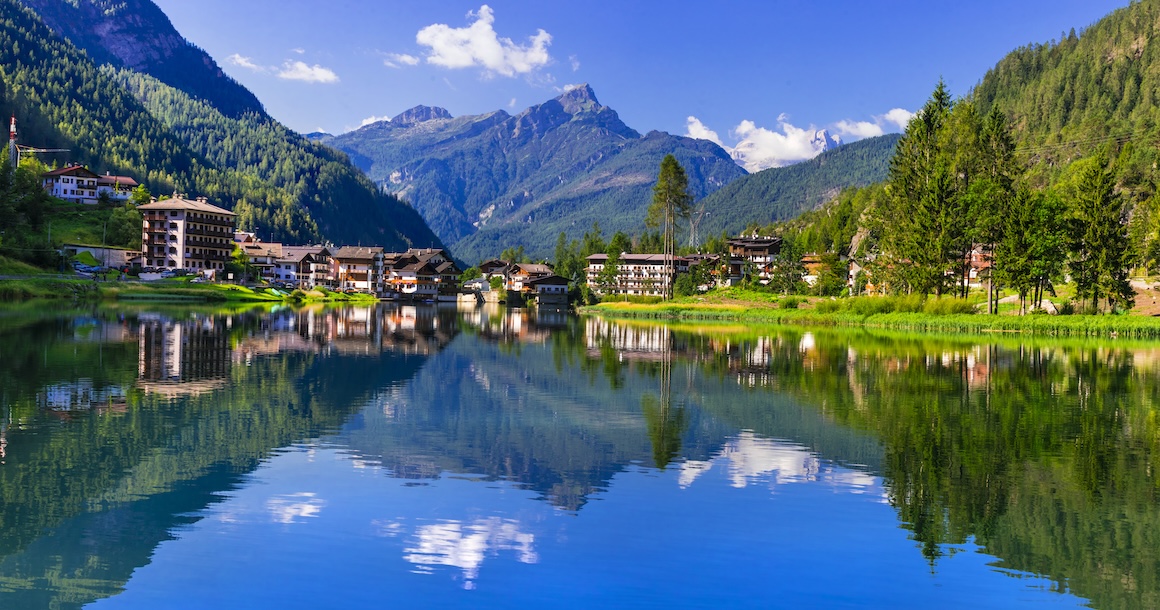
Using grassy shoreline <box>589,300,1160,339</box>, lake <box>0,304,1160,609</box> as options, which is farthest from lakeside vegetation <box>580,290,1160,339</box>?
lake <box>0,304,1160,609</box>

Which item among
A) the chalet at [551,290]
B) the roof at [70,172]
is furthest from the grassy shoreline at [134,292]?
the roof at [70,172]

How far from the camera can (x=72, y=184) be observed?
172750 millimetres

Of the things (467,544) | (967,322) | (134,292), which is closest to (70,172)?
(134,292)

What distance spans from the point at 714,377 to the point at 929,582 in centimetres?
2567

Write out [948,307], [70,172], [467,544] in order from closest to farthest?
[467,544] → [948,307] → [70,172]

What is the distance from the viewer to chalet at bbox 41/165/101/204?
6691 inches

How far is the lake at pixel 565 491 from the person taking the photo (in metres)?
11.9

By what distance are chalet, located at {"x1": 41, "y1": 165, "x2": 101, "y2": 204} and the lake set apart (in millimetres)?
157177

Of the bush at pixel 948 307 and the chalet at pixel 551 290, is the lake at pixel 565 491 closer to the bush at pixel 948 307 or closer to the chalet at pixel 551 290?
the bush at pixel 948 307

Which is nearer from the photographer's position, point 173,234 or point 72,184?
point 173,234

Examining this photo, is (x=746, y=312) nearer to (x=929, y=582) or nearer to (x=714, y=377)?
(x=714, y=377)

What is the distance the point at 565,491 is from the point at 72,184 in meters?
186

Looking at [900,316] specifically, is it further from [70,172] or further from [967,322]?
[70,172]

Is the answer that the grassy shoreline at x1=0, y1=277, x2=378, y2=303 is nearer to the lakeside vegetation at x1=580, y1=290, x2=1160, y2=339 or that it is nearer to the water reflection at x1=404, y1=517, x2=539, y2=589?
the lakeside vegetation at x1=580, y1=290, x2=1160, y2=339
